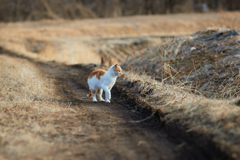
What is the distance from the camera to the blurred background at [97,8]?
55.0m

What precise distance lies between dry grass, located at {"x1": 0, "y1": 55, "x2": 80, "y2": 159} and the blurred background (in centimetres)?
5147

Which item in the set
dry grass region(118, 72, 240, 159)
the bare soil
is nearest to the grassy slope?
dry grass region(118, 72, 240, 159)

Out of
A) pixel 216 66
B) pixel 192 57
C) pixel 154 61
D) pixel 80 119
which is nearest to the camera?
pixel 80 119

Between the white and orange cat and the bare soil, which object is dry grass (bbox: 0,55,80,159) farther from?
the white and orange cat

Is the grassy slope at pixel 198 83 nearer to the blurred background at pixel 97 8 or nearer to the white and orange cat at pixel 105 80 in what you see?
the white and orange cat at pixel 105 80

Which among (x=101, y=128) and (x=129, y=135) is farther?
(x=101, y=128)

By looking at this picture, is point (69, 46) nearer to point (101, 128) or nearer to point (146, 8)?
point (101, 128)

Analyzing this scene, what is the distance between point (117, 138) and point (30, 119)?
6.08 feet

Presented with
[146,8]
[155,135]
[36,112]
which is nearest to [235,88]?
[155,135]

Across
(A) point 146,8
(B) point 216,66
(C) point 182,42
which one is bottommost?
(B) point 216,66

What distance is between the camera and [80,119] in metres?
4.79

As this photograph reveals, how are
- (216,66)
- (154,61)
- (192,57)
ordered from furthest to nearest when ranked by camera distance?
(154,61) → (192,57) → (216,66)

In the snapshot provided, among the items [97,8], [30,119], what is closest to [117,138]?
[30,119]

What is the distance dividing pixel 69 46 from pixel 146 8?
40674 mm
